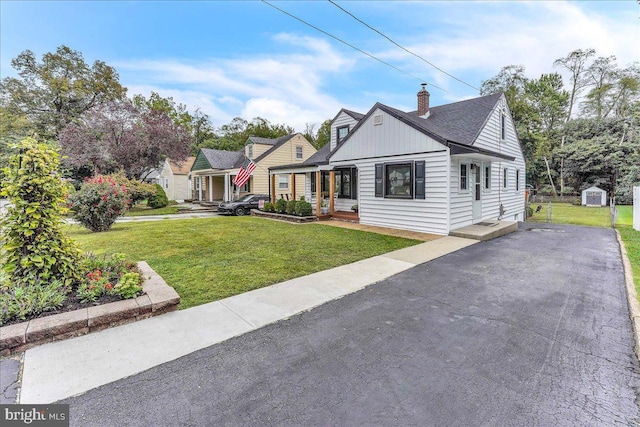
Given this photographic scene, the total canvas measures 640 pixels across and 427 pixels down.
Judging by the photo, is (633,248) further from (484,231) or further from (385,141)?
(385,141)

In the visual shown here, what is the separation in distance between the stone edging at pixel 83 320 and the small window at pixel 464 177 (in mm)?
9488

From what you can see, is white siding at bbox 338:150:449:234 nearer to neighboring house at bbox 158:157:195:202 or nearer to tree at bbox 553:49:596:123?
neighboring house at bbox 158:157:195:202

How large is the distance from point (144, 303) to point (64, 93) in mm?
33612

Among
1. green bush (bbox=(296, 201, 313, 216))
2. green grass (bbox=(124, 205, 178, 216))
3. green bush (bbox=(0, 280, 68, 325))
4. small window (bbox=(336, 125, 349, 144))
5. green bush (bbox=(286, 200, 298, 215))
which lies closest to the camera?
green bush (bbox=(0, 280, 68, 325))

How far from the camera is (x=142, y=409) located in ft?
6.75

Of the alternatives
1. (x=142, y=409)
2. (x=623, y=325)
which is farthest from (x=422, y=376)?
(x=623, y=325)

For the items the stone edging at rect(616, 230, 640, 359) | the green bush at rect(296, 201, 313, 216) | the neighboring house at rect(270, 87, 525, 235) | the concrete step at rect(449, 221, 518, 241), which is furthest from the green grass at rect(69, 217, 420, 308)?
the stone edging at rect(616, 230, 640, 359)

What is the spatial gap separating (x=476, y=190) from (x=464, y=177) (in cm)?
112

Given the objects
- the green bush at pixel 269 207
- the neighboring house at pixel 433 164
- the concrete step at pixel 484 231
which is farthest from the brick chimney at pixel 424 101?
the green bush at pixel 269 207

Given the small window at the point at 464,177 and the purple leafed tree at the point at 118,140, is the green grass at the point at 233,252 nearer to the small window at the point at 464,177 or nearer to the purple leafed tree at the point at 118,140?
the small window at the point at 464,177

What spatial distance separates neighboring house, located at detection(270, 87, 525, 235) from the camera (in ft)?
30.8

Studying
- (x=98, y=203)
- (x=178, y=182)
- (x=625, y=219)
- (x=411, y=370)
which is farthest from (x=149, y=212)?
(x=625, y=219)

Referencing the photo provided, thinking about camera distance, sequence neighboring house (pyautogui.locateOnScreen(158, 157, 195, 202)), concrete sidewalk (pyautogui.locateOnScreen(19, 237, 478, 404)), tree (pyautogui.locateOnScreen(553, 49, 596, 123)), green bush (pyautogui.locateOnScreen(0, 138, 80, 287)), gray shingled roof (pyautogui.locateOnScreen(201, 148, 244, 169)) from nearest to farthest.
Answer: concrete sidewalk (pyautogui.locateOnScreen(19, 237, 478, 404)) < green bush (pyautogui.locateOnScreen(0, 138, 80, 287)) < gray shingled roof (pyautogui.locateOnScreen(201, 148, 244, 169)) < tree (pyautogui.locateOnScreen(553, 49, 596, 123)) < neighboring house (pyautogui.locateOnScreen(158, 157, 195, 202))

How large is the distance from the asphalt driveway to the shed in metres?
26.3
